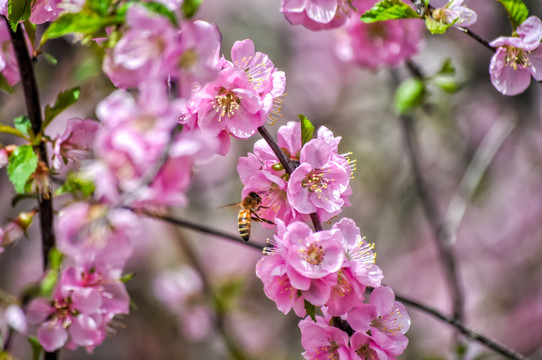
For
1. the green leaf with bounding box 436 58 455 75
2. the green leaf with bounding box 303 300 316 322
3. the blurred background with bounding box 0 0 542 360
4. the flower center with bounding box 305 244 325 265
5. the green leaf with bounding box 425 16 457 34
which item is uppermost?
the green leaf with bounding box 425 16 457 34

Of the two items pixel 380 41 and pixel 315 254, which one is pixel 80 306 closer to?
pixel 315 254

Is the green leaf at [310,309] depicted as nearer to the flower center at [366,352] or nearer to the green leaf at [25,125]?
the flower center at [366,352]

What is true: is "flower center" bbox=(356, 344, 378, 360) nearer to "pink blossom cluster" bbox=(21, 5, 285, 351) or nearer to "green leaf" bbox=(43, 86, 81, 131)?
"pink blossom cluster" bbox=(21, 5, 285, 351)

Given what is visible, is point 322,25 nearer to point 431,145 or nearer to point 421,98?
point 421,98

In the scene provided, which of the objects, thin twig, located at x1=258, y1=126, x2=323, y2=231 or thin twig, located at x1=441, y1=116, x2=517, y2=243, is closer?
thin twig, located at x1=258, y1=126, x2=323, y2=231

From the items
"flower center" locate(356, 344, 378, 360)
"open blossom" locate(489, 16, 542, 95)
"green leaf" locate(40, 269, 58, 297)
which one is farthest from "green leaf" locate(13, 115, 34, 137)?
"open blossom" locate(489, 16, 542, 95)

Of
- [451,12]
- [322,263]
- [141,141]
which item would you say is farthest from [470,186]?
[141,141]
